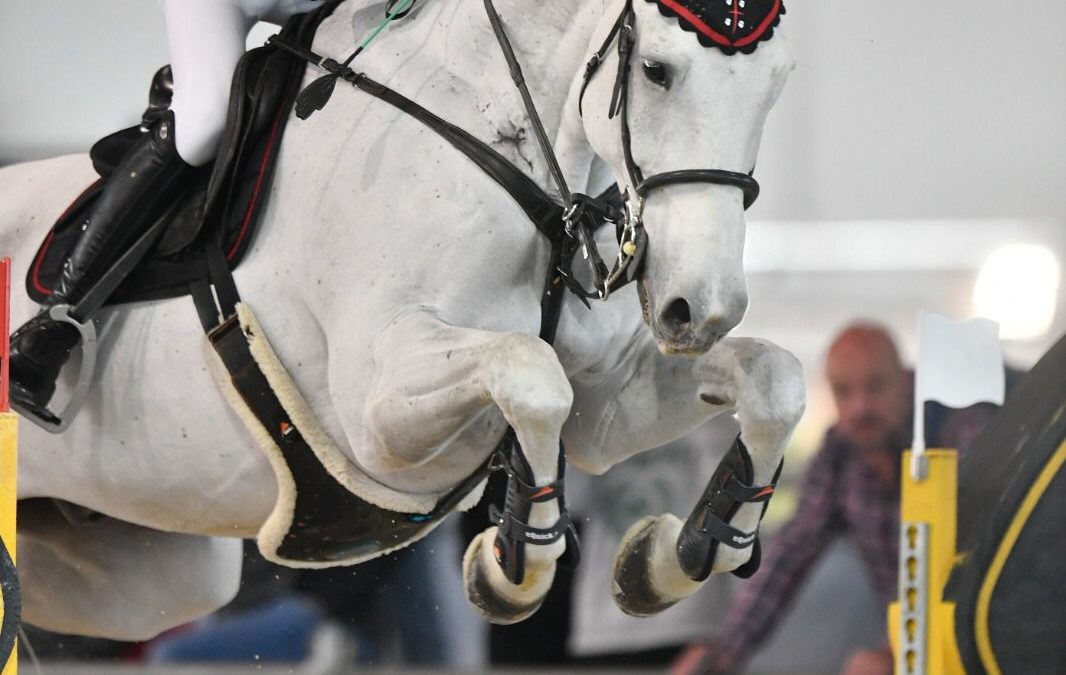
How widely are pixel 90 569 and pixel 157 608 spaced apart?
0.19 m

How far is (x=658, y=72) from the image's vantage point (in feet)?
7.01

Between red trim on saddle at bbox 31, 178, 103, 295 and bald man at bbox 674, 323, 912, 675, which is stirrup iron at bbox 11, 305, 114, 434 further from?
bald man at bbox 674, 323, 912, 675

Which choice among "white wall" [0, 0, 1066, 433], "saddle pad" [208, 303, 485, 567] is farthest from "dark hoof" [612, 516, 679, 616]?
"white wall" [0, 0, 1066, 433]

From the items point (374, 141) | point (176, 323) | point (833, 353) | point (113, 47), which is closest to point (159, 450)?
point (176, 323)

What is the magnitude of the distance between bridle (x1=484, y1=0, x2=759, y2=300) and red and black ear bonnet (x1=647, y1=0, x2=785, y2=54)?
95 mm

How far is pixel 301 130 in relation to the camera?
267 cm

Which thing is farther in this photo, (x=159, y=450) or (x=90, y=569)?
(x=90, y=569)

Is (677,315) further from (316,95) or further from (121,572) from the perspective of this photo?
(121,572)

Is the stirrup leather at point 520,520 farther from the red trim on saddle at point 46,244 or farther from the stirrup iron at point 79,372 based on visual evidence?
the red trim on saddle at point 46,244

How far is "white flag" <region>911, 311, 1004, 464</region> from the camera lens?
272 centimetres

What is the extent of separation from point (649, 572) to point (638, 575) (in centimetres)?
3

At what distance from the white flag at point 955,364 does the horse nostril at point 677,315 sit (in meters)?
0.79

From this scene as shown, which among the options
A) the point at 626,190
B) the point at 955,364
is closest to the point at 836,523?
the point at 955,364

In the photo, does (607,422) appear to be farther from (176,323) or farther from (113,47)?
(113,47)
